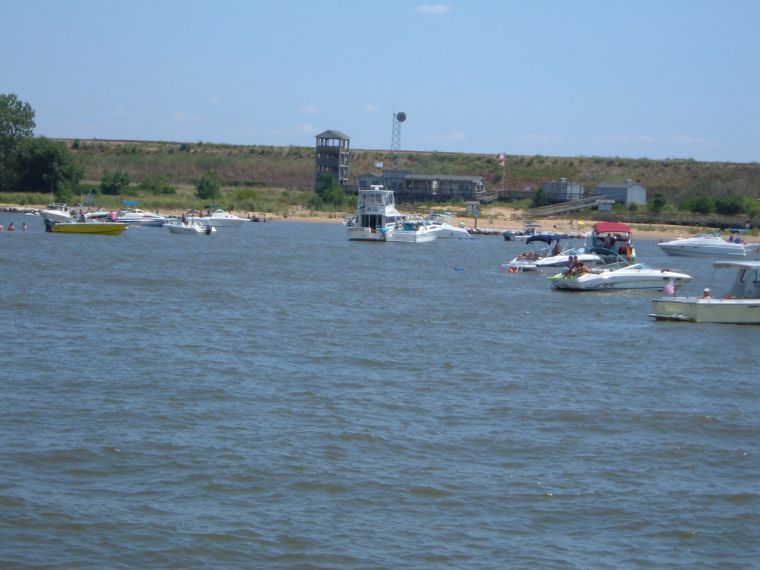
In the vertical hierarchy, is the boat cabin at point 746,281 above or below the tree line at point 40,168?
below

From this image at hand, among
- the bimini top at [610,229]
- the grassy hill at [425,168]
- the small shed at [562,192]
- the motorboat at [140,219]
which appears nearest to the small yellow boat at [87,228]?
the motorboat at [140,219]

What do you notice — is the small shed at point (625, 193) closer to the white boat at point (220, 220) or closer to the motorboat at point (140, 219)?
the white boat at point (220, 220)

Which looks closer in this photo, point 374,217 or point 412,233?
point 412,233

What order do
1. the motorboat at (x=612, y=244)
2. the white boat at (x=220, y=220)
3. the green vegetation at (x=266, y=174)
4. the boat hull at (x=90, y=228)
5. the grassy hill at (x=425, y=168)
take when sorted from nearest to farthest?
the motorboat at (x=612, y=244) < the boat hull at (x=90, y=228) < the white boat at (x=220, y=220) < the green vegetation at (x=266, y=174) < the grassy hill at (x=425, y=168)

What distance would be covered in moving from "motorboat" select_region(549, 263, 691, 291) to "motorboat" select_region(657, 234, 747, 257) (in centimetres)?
2450

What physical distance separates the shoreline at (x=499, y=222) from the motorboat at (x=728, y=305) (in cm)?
5181

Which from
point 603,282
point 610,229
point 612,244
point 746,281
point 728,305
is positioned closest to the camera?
point 728,305

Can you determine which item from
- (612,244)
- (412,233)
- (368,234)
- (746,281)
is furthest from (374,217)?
(746,281)

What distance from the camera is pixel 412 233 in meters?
67.6

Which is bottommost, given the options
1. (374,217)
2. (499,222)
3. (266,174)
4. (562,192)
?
(499,222)

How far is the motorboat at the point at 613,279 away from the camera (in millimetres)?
38938

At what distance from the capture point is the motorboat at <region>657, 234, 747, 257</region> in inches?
2496

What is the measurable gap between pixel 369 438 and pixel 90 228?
54204 millimetres

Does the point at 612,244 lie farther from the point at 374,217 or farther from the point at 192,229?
the point at 192,229
